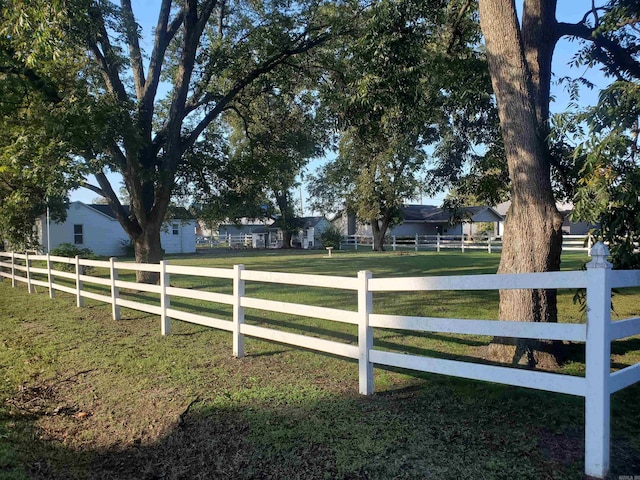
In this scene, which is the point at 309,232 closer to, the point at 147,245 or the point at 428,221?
the point at 428,221

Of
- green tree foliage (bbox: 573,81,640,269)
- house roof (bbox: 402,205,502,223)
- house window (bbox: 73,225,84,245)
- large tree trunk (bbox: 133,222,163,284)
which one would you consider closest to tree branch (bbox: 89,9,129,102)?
large tree trunk (bbox: 133,222,163,284)

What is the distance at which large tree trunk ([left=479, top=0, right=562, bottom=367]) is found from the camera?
5859mm

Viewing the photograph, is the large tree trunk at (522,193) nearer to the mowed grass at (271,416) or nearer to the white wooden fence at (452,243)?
the mowed grass at (271,416)

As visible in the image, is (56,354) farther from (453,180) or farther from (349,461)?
(453,180)

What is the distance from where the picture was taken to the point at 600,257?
335 centimetres

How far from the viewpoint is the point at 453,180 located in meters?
10.4

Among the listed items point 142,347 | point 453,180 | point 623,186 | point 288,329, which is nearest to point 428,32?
point 453,180

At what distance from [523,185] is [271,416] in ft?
13.2

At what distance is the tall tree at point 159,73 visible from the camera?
13125 mm

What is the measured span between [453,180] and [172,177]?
7821mm

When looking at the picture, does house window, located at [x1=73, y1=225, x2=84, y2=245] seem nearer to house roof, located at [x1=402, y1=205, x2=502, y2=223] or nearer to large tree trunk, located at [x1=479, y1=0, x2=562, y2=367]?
house roof, located at [x1=402, y1=205, x2=502, y2=223]

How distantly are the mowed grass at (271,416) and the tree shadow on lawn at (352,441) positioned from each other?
0.05 feet

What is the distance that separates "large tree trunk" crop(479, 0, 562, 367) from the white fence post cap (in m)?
2.52

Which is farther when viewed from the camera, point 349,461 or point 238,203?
point 238,203
